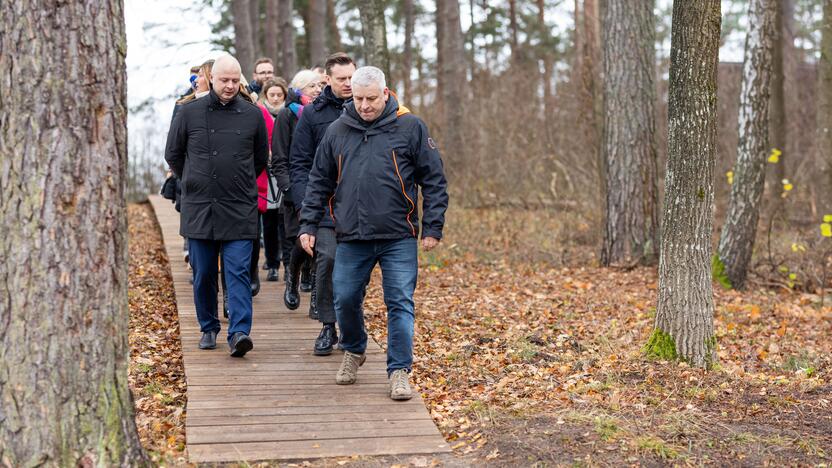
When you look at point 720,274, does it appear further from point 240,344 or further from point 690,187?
point 240,344

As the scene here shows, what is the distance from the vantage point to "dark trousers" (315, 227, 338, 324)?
21.4 feet

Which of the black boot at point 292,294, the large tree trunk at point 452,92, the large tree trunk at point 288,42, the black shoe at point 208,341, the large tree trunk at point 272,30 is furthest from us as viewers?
the large tree trunk at point 272,30

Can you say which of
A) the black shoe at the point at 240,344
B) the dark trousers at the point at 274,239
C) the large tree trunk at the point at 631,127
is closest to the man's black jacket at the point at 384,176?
the black shoe at the point at 240,344

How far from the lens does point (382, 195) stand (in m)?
5.68

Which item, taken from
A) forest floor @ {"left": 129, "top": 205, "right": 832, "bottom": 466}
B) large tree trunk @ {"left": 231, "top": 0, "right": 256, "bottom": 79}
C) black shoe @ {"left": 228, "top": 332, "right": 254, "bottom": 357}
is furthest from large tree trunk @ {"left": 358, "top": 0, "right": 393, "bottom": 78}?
large tree trunk @ {"left": 231, "top": 0, "right": 256, "bottom": 79}

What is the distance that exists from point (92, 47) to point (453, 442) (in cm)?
289

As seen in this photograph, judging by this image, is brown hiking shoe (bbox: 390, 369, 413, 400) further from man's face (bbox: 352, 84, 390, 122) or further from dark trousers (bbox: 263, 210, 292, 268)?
dark trousers (bbox: 263, 210, 292, 268)

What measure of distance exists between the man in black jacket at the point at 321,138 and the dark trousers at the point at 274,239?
5.34 ft

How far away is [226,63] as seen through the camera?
6449 mm

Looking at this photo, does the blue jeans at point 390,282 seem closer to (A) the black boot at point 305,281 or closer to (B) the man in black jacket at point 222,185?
(B) the man in black jacket at point 222,185

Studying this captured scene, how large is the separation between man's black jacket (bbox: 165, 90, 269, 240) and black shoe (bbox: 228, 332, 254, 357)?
2.33ft

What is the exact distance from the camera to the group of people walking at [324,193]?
5.73 meters

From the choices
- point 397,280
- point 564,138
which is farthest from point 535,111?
point 397,280

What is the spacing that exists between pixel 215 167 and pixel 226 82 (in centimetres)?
60
